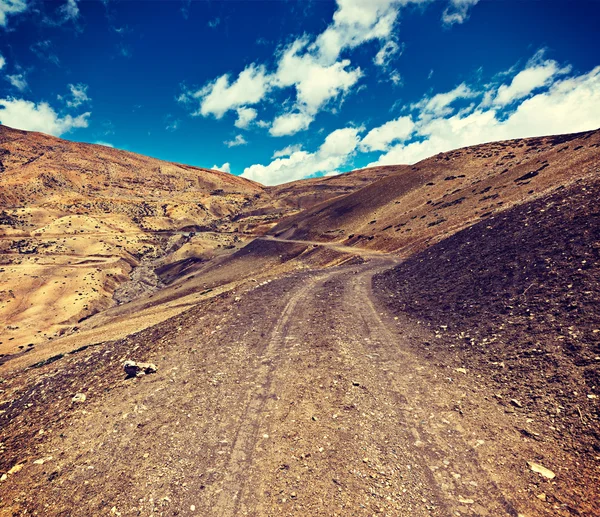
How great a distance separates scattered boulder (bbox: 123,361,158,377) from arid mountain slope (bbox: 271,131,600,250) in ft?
87.6

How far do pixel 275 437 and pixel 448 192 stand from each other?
5214 centimetres

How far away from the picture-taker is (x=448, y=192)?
50844mm

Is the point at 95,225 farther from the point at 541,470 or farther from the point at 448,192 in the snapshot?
the point at 541,470

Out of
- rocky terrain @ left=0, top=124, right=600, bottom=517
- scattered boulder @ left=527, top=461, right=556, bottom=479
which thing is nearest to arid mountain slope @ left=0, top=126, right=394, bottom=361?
rocky terrain @ left=0, top=124, right=600, bottom=517

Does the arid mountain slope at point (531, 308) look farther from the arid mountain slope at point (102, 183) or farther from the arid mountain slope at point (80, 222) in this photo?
the arid mountain slope at point (102, 183)

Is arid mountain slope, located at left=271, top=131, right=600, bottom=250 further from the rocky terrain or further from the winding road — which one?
the winding road

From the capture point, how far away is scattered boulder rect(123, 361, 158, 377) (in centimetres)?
1184

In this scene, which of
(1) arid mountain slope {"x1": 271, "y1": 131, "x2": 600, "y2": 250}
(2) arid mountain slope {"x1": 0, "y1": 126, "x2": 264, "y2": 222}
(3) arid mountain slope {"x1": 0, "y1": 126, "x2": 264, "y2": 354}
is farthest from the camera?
(2) arid mountain slope {"x1": 0, "y1": 126, "x2": 264, "y2": 222}

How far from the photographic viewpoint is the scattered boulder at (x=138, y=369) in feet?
38.8

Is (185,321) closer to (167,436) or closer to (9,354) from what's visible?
(167,436)

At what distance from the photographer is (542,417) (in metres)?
7.51

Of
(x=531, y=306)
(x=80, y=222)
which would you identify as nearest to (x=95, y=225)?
(x=80, y=222)

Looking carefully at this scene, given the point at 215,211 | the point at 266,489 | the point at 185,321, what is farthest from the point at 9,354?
the point at 215,211

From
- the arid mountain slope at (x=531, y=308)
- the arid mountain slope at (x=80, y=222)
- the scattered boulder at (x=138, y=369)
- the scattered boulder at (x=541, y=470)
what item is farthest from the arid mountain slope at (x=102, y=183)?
the scattered boulder at (x=541, y=470)
